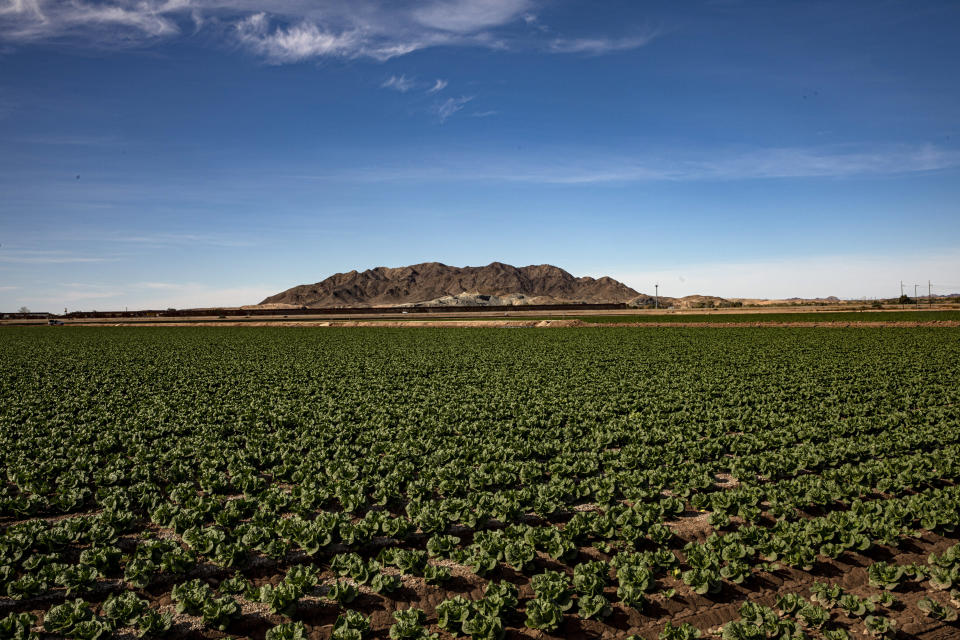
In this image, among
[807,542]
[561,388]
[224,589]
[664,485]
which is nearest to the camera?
[224,589]

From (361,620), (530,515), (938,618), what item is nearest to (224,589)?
(361,620)

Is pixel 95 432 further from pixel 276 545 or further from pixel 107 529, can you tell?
pixel 276 545

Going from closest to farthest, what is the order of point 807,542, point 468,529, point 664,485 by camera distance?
1. point 807,542
2. point 468,529
3. point 664,485

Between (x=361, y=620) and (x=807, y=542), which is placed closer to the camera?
(x=361, y=620)

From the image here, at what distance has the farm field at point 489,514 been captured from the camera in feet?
26.1

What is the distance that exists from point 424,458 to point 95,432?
12.2 m

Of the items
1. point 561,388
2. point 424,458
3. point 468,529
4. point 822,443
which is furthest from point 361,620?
point 561,388

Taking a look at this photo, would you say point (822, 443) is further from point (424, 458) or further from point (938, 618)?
point (424, 458)

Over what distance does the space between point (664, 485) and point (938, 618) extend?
5778 mm

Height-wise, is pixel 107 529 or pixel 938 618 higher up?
pixel 107 529

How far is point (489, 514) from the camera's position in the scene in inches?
432

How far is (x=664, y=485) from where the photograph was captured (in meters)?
13.2

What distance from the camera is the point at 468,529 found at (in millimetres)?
11156

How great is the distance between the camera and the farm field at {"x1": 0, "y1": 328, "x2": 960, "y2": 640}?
7969 millimetres
